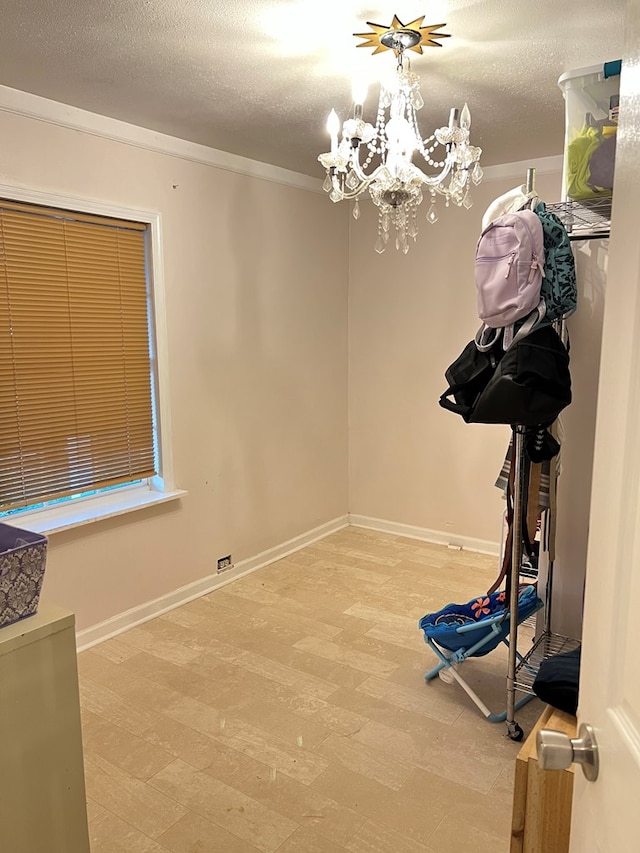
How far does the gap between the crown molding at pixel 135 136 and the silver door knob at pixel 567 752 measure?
2.96m

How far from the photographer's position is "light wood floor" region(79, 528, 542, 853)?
1973 mm

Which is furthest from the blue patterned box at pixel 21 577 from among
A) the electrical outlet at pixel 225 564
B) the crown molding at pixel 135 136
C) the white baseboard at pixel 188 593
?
the electrical outlet at pixel 225 564

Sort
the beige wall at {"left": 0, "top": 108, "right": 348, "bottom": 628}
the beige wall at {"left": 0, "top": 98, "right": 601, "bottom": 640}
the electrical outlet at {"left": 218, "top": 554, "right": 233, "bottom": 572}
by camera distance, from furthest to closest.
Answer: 1. the electrical outlet at {"left": 218, "top": 554, "right": 233, "bottom": 572}
2. the beige wall at {"left": 0, "top": 98, "right": 601, "bottom": 640}
3. the beige wall at {"left": 0, "top": 108, "right": 348, "bottom": 628}

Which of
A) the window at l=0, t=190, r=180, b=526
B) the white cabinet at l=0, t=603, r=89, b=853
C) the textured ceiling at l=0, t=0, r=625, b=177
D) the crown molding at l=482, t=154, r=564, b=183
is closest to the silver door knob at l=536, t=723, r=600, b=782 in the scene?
the white cabinet at l=0, t=603, r=89, b=853

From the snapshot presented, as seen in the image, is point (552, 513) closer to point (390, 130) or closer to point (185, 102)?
point (390, 130)

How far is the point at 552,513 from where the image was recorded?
7.30ft

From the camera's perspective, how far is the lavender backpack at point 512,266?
1.91 metres

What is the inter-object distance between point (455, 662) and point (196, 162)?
285cm

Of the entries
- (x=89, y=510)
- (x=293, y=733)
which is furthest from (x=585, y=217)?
(x=89, y=510)

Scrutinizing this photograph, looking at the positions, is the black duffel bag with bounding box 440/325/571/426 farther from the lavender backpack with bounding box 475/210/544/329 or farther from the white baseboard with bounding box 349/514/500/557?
the white baseboard with bounding box 349/514/500/557

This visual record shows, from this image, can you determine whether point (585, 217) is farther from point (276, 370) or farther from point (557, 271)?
point (276, 370)

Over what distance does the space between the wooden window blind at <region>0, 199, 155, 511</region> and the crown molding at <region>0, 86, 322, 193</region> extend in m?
0.39

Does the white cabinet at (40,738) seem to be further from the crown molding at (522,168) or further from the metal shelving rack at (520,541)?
the crown molding at (522,168)

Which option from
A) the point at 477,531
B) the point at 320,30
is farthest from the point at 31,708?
the point at 477,531
